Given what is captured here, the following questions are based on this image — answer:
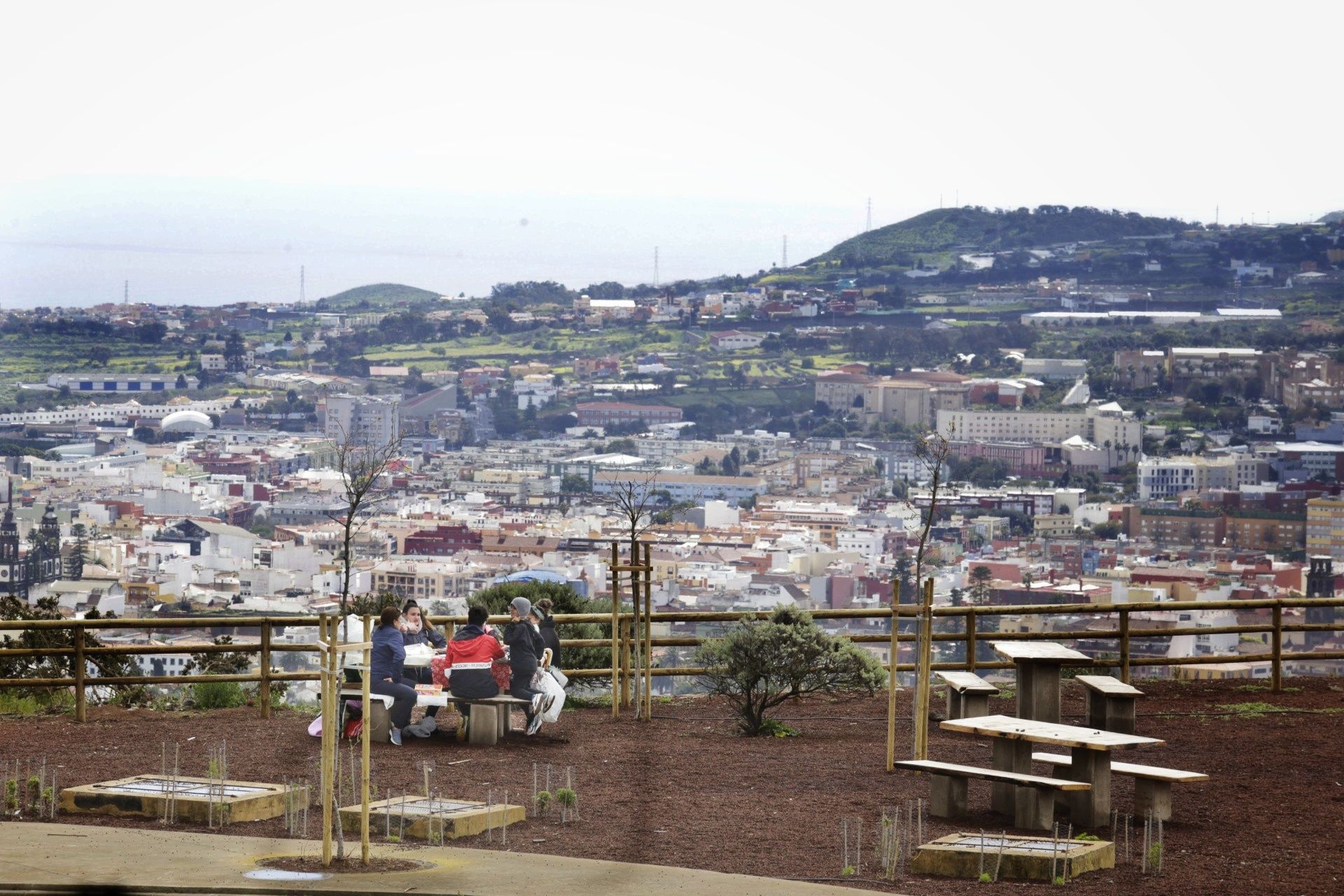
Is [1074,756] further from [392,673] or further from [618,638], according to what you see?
[618,638]

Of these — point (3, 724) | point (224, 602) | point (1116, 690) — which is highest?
point (1116, 690)

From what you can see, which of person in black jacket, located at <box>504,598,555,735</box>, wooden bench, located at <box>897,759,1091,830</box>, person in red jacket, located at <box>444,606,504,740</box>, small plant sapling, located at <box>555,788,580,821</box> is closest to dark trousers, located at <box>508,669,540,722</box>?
person in black jacket, located at <box>504,598,555,735</box>

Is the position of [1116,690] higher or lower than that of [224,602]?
higher

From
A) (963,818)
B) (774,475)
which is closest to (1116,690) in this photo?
(963,818)

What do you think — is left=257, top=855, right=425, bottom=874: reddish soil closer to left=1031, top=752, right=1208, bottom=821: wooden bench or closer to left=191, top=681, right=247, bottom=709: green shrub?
left=1031, top=752, right=1208, bottom=821: wooden bench

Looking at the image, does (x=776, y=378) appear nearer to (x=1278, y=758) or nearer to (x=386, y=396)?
(x=386, y=396)

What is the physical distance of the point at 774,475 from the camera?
246 feet

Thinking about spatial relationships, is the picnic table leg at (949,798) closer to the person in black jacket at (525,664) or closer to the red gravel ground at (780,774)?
the red gravel ground at (780,774)

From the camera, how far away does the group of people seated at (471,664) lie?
304 inches

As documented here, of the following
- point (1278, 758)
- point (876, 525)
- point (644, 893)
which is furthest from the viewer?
point (876, 525)

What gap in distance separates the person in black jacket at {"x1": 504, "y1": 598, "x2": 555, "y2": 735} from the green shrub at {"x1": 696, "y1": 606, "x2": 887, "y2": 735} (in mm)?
883

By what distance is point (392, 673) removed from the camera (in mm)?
7746

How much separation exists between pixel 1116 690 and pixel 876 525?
184 ft

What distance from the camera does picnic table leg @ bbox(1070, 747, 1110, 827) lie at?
588 centimetres
